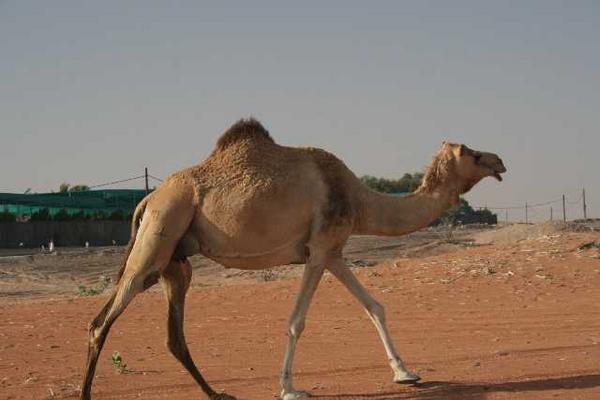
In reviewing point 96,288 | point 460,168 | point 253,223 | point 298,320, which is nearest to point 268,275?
point 96,288

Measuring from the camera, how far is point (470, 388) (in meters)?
8.08

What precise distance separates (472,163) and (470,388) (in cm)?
219

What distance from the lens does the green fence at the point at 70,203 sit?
44131mm

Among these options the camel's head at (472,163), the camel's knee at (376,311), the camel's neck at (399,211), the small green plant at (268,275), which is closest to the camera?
the camel's knee at (376,311)

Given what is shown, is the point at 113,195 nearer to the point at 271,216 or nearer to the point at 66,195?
the point at 66,195

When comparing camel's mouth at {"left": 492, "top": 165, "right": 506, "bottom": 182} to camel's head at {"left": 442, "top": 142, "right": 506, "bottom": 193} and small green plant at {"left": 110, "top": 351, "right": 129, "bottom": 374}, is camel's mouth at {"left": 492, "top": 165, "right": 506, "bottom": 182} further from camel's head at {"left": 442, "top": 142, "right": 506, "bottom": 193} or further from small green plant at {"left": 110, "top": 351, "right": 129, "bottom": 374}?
small green plant at {"left": 110, "top": 351, "right": 129, "bottom": 374}

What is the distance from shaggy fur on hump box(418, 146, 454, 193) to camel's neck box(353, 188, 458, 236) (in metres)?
0.06

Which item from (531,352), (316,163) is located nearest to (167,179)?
(316,163)

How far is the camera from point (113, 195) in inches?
1921

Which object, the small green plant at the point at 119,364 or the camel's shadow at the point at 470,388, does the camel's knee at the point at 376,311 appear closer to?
the camel's shadow at the point at 470,388

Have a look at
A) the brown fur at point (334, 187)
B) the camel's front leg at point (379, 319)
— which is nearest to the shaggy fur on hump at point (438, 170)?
the brown fur at point (334, 187)

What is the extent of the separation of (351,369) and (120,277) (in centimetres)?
307

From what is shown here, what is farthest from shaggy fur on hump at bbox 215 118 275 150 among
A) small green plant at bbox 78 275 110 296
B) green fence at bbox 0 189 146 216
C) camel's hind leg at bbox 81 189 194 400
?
green fence at bbox 0 189 146 216

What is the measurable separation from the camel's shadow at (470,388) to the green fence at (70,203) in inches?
Answer: 1466
